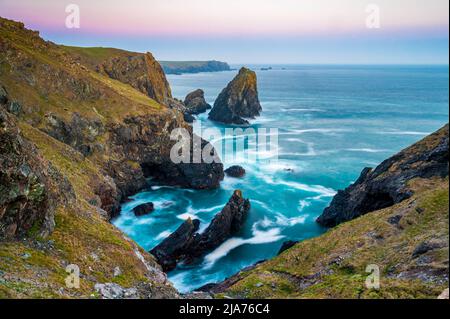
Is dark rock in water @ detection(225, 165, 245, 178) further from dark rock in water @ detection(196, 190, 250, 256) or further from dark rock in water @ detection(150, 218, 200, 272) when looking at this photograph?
dark rock in water @ detection(150, 218, 200, 272)

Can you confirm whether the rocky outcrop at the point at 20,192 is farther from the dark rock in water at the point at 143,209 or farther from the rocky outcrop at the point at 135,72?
the rocky outcrop at the point at 135,72

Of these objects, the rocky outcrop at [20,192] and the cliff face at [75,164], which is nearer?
the cliff face at [75,164]

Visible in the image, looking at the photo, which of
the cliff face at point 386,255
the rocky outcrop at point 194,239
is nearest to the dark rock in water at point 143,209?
the rocky outcrop at point 194,239

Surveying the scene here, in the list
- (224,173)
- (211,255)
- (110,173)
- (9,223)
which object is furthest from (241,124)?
(9,223)

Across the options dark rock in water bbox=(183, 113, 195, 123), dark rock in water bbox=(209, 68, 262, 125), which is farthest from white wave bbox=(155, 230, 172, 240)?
dark rock in water bbox=(209, 68, 262, 125)

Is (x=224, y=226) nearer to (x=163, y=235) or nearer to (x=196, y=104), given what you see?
(x=163, y=235)
